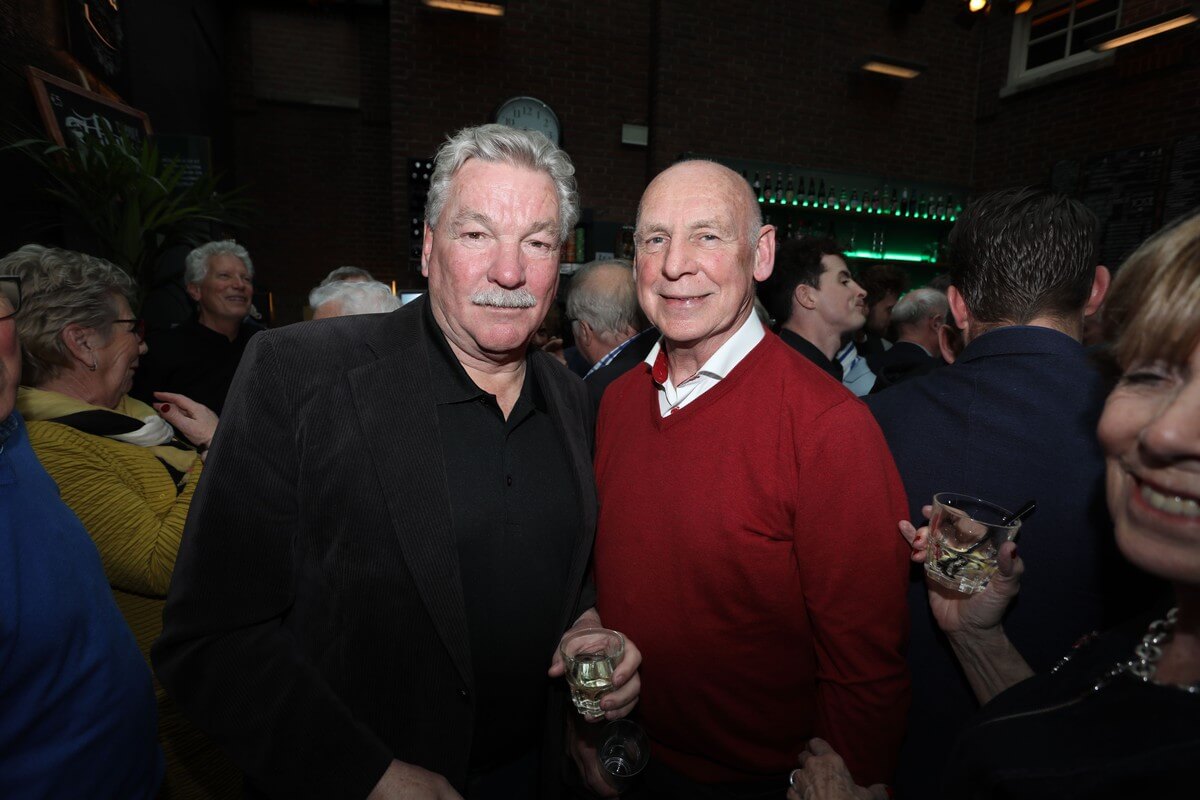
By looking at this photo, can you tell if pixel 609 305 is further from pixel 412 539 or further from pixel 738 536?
pixel 412 539

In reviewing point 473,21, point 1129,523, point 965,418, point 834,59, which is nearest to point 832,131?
point 834,59

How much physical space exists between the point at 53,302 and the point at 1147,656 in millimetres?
2512

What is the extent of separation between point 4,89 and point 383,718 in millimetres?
3426

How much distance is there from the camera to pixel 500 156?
4.27 ft

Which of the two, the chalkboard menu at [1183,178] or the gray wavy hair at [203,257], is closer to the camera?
the gray wavy hair at [203,257]

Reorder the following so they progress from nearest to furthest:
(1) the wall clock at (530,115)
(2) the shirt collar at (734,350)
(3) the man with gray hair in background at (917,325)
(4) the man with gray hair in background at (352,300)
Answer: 1. (2) the shirt collar at (734,350)
2. (4) the man with gray hair in background at (352,300)
3. (3) the man with gray hair in background at (917,325)
4. (1) the wall clock at (530,115)

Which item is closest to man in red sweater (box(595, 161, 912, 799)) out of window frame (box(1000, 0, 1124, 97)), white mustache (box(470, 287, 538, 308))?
white mustache (box(470, 287, 538, 308))

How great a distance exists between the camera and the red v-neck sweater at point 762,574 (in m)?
1.16

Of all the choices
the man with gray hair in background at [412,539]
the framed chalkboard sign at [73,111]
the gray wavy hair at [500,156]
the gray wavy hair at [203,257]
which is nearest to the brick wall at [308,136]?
the gray wavy hair at [203,257]

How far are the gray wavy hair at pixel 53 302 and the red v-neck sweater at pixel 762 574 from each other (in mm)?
1614

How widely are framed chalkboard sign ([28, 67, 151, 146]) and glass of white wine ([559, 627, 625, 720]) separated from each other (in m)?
3.65

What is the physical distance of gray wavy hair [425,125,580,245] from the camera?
4.26 feet

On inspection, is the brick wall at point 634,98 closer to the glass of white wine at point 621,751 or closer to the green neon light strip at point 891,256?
the green neon light strip at point 891,256

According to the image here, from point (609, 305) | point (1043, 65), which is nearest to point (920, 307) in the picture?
point (609, 305)
